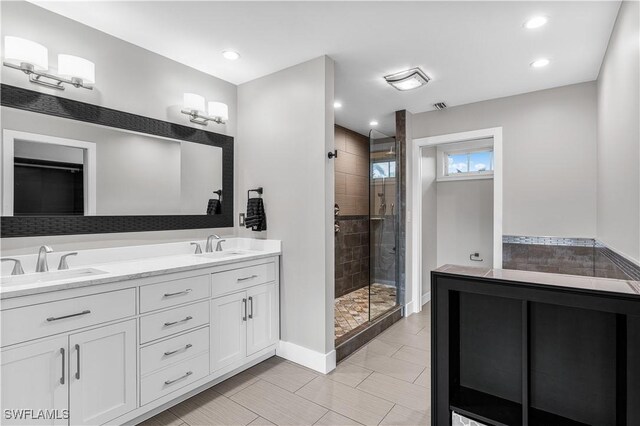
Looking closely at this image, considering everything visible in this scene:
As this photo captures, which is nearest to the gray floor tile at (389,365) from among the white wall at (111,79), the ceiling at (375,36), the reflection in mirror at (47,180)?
the white wall at (111,79)

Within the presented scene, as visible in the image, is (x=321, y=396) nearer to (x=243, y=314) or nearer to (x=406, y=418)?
(x=406, y=418)

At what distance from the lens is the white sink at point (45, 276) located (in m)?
1.69

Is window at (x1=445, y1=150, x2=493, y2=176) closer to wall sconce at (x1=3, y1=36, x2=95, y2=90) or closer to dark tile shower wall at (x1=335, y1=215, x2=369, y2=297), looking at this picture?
dark tile shower wall at (x1=335, y1=215, x2=369, y2=297)

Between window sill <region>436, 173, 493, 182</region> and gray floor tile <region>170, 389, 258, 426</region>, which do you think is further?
window sill <region>436, 173, 493, 182</region>

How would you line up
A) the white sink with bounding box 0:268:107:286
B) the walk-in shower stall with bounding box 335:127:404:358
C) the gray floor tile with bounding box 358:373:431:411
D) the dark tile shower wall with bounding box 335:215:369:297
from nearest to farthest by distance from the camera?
the white sink with bounding box 0:268:107:286, the gray floor tile with bounding box 358:373:431:411, the walk-in shower stall with bounding box 335:127:404:358, the dark tile shower wall with bounding box 335:215:369:297

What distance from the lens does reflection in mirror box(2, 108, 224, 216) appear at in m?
1.88

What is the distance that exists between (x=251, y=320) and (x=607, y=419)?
2.15m

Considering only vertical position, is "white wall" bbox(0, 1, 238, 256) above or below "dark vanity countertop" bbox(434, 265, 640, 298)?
above

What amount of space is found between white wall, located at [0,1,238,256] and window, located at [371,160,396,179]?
75.8 inches

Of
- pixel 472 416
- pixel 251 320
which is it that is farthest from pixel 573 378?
pixel 251 320

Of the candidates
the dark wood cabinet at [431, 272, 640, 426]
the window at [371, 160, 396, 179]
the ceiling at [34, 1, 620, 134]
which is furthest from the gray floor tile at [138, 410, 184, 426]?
the window at [371, 160, 396, 179]

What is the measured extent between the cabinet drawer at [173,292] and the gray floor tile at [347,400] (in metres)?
1.02

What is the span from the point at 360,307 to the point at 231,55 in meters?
3.24

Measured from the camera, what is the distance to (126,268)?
200 cm
